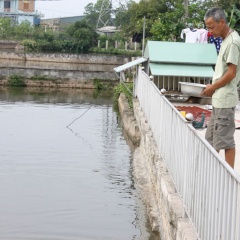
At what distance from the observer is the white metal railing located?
12.9 feet

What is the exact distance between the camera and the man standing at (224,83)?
5762 millimetres

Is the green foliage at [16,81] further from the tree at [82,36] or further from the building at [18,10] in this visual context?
the building at [18,10]

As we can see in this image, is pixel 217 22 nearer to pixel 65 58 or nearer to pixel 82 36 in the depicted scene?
pixel 65 58

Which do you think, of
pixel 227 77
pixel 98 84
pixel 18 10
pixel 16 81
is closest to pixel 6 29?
pixel 18 10

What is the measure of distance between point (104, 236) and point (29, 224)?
1.02 metres

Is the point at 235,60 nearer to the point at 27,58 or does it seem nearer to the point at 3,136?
the point at 3,136

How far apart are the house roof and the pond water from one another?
87.6 inches

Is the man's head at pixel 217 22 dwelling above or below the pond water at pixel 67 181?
above

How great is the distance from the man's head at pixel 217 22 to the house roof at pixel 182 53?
33.4 feet

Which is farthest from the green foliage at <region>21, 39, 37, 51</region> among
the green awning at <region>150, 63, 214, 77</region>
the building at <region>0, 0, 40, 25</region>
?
the green awning at <region>150, 63, 214, 77</region>

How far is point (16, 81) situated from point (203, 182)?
91.0 feet

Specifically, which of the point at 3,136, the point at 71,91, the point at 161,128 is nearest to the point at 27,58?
the point at 71,91

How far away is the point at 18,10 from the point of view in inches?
3300

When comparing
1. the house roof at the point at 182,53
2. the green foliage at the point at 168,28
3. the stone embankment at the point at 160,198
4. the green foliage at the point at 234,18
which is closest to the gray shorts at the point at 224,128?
the stone embankment at the point at 160,198
